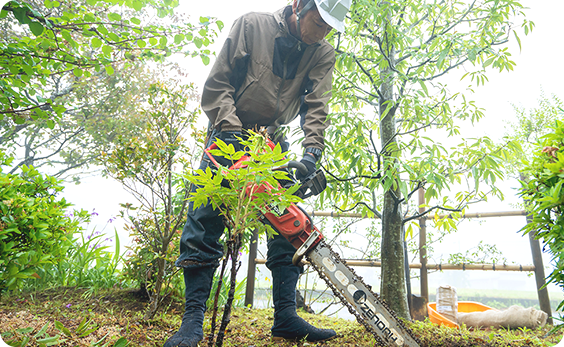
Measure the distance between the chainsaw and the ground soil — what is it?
0.27m

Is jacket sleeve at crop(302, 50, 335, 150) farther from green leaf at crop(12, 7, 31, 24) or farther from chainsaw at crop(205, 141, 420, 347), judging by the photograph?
green leaf at crop(12, 7, 31, 24)

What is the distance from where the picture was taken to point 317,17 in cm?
172

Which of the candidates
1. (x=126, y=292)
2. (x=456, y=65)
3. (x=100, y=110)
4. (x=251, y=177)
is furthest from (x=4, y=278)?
(x=100, y=110)

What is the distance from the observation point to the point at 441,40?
1.77 m

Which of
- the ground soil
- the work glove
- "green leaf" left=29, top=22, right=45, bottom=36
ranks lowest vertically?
the ground soil

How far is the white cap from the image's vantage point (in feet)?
5.34

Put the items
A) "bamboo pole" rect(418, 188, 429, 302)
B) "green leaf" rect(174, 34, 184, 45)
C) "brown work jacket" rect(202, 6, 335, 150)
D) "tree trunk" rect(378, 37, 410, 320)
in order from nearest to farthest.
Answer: "green leaf" rect(174, 34, 184, 45) < "brown work jacket" rect(202, 6, 335, 150) < "tree trunk" rect(378, 37, 410, 320) < "bamboo pole" rect(418, 188, 429, 302)

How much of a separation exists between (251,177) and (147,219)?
1614 millimetres

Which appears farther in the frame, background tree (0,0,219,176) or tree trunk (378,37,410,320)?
tree trunk (378,37,410,320)

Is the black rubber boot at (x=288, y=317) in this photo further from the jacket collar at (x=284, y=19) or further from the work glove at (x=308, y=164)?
the jacket collar at (x=284, y=19)

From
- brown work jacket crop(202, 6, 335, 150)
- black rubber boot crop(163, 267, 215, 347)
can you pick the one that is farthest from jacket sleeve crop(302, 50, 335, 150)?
black rubber boot crop(163, 267, 215, 347)

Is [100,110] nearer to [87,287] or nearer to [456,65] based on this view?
[87,287]

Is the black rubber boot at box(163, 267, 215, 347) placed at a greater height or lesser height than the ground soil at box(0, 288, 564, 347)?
greater

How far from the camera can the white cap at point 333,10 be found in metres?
1.63
